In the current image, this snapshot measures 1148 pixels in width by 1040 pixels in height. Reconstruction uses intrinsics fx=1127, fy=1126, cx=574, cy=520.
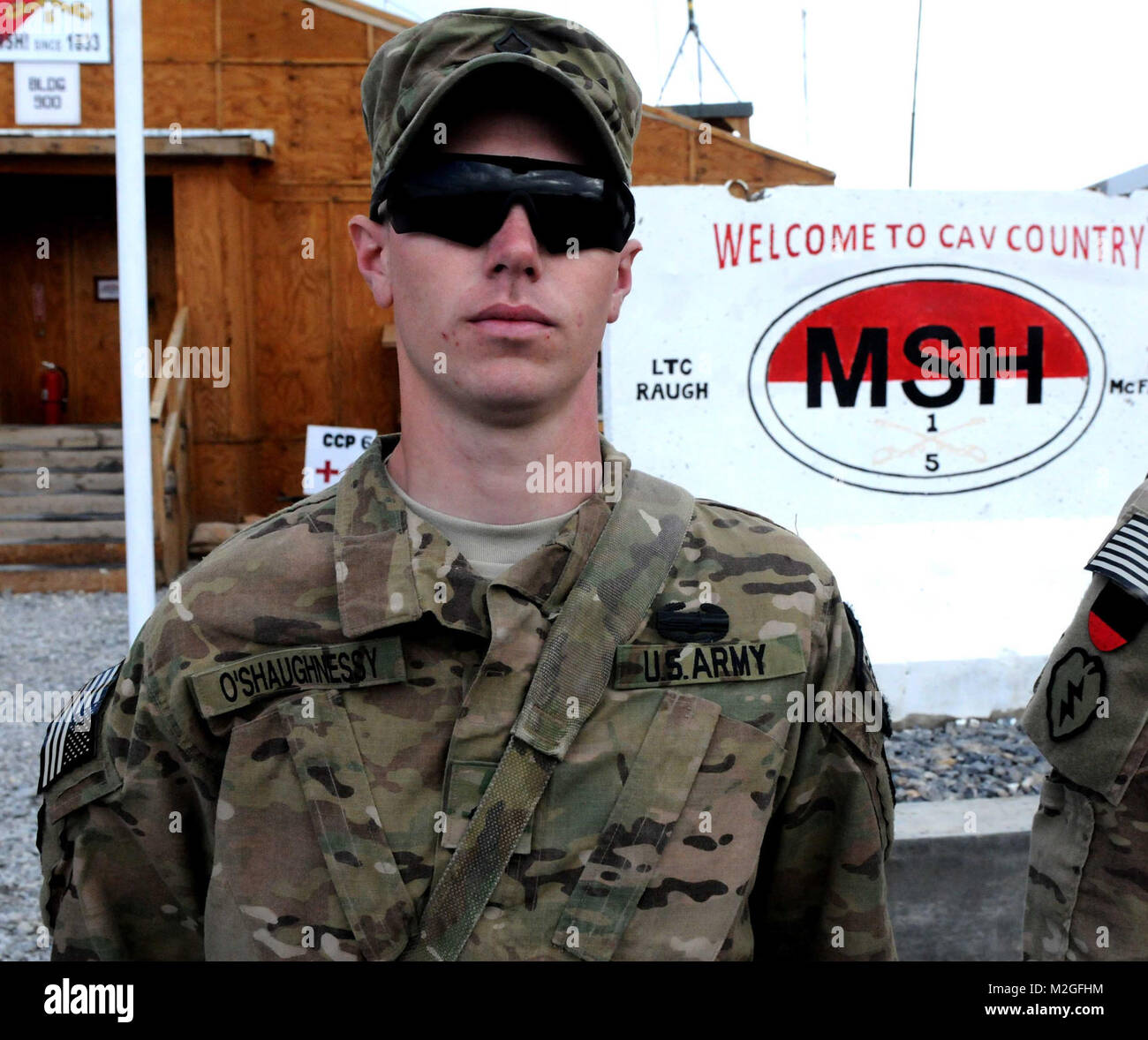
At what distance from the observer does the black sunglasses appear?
1.58 metres

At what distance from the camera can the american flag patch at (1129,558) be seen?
187cm

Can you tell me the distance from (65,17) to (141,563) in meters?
9.71

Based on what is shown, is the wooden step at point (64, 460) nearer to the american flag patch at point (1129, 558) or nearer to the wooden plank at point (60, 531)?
the wooden plank at point (60, 531)

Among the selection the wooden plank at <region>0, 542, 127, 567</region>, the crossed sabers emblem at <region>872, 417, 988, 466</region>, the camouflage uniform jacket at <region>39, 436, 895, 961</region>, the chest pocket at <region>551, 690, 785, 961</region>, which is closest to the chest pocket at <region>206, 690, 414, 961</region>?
the camouflage uniform jacket at <region>39, 436, 895, 961</region>

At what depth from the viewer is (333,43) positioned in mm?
11484

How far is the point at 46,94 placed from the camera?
1142 cm

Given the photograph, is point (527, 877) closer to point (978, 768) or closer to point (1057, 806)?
point (1057, 806)

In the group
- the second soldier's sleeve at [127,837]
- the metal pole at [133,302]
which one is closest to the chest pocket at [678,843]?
the second soldier's sleeve at [127,837]

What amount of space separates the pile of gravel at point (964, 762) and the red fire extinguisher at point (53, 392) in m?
10.6

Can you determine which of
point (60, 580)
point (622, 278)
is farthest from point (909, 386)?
point (60, 580)

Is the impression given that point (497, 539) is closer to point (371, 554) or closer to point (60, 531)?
point (371, 554)

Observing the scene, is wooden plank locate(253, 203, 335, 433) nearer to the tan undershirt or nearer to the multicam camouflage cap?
the multicam camouflage cap

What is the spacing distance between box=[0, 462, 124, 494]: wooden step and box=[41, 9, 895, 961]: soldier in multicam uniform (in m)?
10.1

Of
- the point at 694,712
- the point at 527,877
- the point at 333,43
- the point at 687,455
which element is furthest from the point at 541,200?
the point at 333,43
